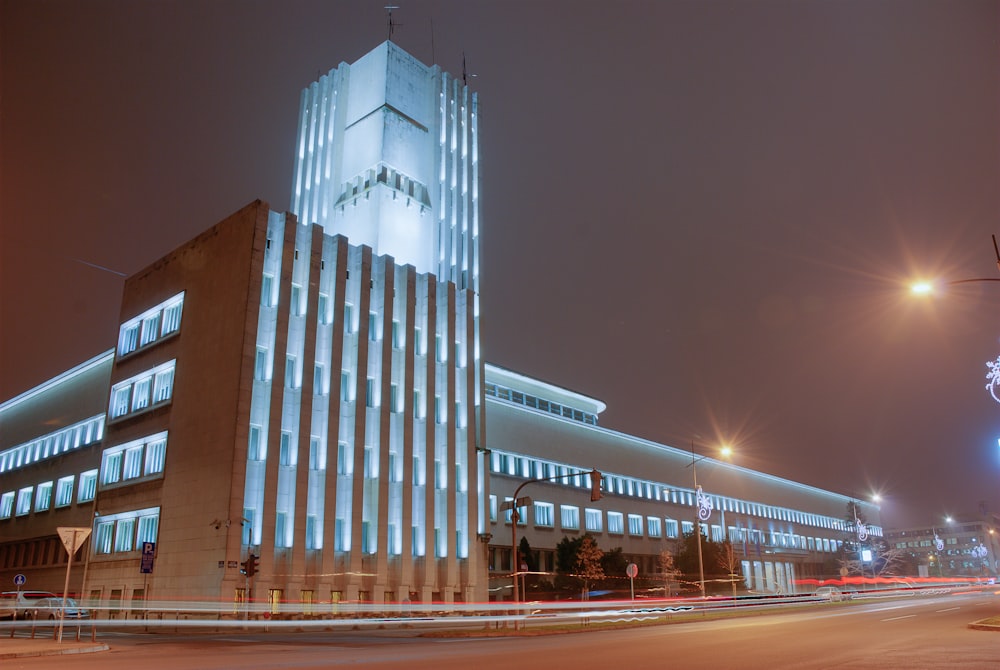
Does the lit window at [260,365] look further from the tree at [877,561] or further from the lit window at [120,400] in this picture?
the tree at [877,561]

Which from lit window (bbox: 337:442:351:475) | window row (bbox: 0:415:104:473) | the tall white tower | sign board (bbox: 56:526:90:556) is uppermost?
the tall white tower

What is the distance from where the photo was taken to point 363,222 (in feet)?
197

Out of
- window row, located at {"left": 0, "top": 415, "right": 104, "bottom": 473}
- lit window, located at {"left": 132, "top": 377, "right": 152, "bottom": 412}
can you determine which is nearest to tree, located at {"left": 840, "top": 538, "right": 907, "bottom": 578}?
lit window, located at {"left": 132, "top": 377, "right": 152, "bottom": 412}

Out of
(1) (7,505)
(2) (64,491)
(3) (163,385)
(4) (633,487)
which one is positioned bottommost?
(1) (7,505)

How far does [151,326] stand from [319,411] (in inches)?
606

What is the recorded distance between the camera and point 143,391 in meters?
49.4

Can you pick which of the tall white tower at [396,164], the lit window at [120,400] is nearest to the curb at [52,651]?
the lit window at [120,400]

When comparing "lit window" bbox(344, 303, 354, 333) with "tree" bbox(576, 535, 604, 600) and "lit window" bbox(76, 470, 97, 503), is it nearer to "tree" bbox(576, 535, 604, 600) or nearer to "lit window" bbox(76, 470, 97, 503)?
"lit window" bbox(76, 470, 97, 503)

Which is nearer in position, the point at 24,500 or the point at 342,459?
the point at 342,459

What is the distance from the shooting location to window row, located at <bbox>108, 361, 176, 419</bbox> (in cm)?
4709

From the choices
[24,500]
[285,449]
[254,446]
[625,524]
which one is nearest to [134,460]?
[254,446]

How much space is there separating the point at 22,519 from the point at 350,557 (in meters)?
33.2

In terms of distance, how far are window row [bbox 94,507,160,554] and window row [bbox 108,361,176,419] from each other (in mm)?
6750

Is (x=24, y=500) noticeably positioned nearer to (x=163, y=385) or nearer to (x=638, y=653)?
(x=163, y=385)
